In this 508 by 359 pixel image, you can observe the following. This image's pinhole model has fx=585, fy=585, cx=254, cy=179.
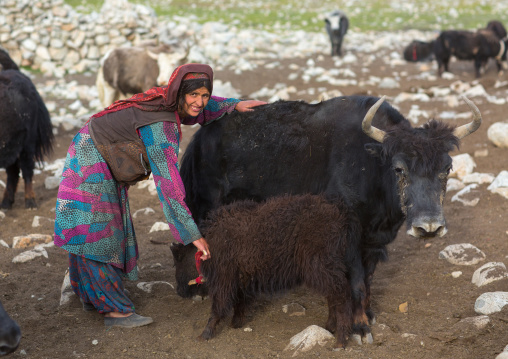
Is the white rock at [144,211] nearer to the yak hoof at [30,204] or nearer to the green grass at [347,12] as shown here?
the yak hoof at [30,204]

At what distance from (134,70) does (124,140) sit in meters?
7.13

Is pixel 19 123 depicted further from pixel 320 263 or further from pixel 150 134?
pixel 320 263

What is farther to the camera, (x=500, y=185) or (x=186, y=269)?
(x=500, y=185)

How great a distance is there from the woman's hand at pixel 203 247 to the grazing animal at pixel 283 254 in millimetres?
61

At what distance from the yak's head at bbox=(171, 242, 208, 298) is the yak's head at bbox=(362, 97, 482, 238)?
1421mm

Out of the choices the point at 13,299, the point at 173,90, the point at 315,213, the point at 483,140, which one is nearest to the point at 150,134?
the point at 173,90

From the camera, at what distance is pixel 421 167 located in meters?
3.49

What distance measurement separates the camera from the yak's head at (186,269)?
405cm

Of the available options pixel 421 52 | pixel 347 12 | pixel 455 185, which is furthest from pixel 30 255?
pixel 347 12

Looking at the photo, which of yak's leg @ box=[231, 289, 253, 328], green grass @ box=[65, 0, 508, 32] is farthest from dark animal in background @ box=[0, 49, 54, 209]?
green grass @ box=[65, 0, 508, 32]

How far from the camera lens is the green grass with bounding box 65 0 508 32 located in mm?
21688

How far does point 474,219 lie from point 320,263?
257 centimetres

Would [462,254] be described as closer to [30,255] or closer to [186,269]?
[186,269]

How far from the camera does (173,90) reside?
3529 millimetres
